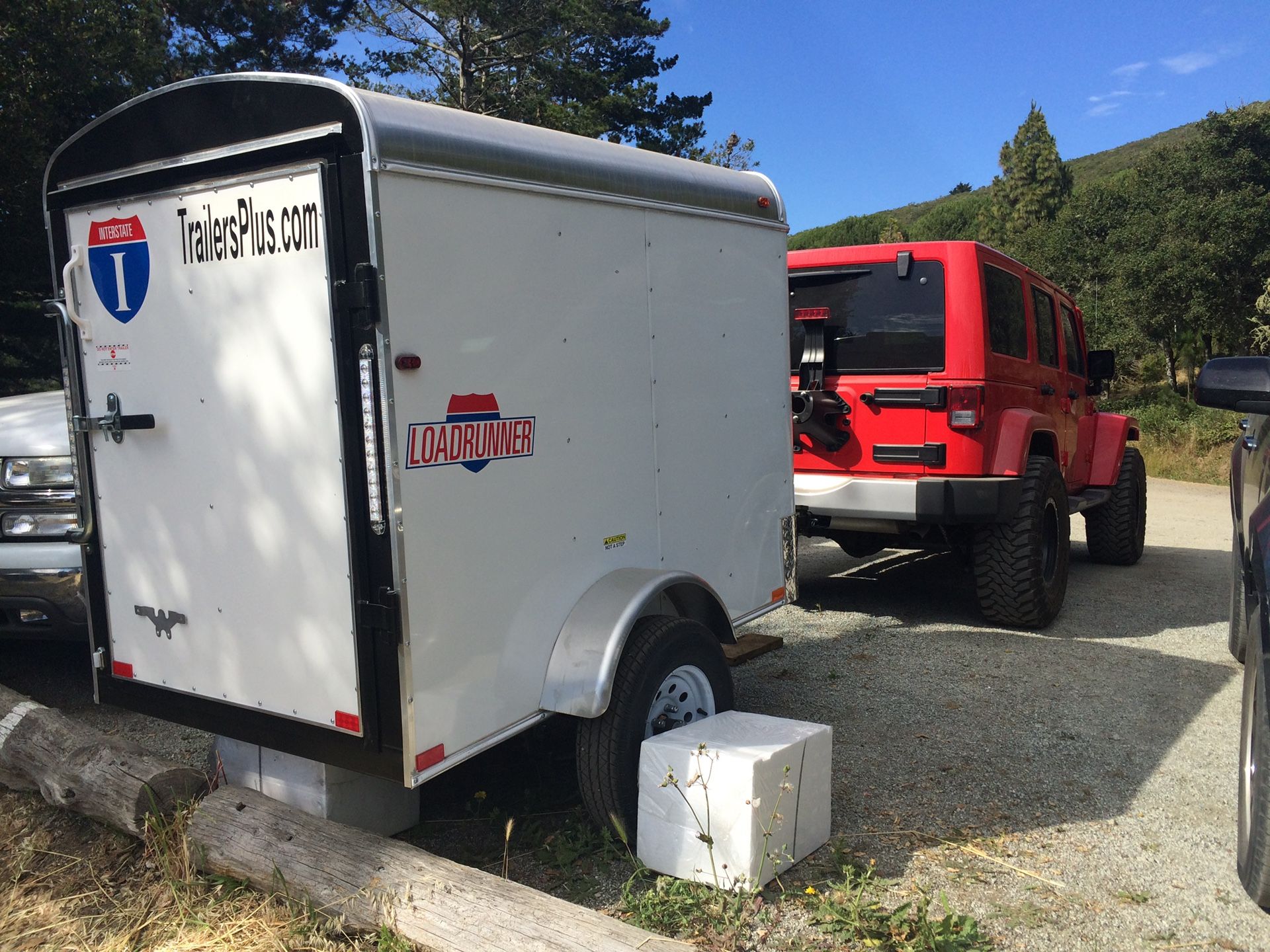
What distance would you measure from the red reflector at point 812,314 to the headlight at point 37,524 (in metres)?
4.11

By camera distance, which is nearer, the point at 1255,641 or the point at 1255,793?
the point at 1255,793

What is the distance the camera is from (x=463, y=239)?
2812 mm

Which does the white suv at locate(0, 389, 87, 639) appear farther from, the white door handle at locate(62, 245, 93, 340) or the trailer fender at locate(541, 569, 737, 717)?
the trailer fender at locate(541, 569, 737, 717)

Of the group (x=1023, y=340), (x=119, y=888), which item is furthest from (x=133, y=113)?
(x=1023, y=340)

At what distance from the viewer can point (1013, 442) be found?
570 centimetres

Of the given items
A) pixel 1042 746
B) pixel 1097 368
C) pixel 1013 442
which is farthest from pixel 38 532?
pixel 1097 368

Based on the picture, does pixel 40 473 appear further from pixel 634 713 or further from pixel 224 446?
pixel 634 713

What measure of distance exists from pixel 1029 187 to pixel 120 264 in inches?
1881

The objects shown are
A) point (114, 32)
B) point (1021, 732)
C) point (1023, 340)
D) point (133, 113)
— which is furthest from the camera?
point (114, 32)

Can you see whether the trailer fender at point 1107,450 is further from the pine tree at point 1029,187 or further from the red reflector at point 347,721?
the pine tree at point 1029,187

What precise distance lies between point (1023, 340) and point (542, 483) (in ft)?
14.0

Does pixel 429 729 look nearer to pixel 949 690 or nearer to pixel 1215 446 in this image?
pixel 949 690

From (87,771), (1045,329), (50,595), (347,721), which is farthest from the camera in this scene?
Result: (1045,329)

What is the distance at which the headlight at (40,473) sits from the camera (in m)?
4.41
